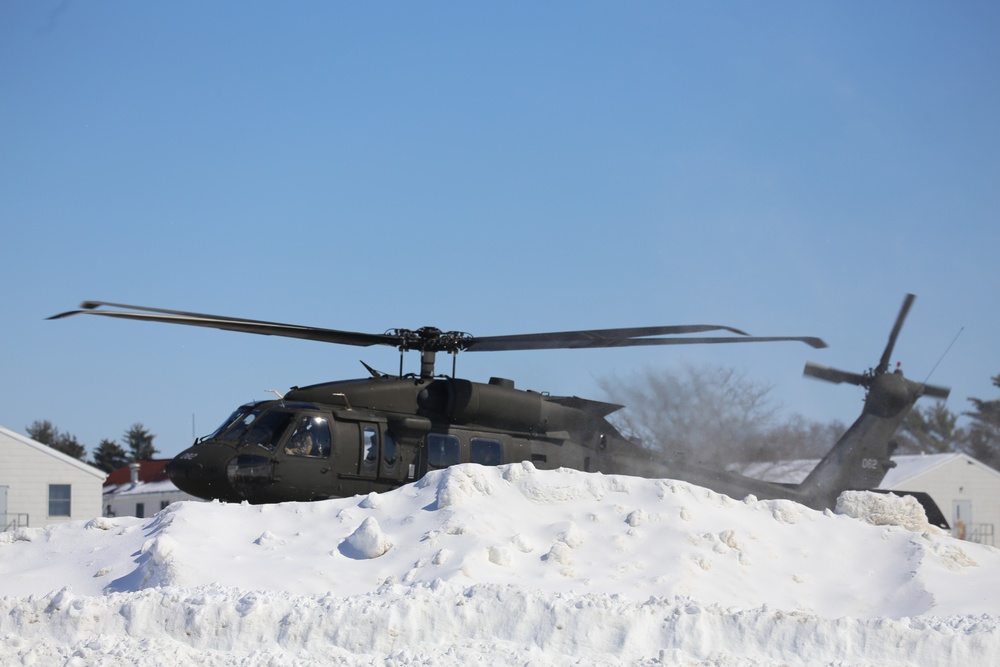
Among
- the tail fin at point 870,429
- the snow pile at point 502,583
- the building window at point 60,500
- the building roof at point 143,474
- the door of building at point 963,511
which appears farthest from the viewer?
the building roof at point 143,474

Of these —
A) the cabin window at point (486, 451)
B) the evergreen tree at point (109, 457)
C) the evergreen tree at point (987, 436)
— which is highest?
the cabin window at point (486, 451)

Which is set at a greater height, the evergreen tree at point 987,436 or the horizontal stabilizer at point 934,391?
the horizontal stabilizer at point 934,391

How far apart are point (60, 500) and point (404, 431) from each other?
2496 centimetres

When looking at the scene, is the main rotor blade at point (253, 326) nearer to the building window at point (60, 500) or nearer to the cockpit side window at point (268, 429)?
the cockpit side window at point (268, 429)

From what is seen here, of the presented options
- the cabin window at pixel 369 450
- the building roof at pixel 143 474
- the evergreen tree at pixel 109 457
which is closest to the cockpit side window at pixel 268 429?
the cabin window at pixel 369 450

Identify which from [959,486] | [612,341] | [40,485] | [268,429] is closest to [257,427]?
[268,429]

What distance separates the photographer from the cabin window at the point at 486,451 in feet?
44.9

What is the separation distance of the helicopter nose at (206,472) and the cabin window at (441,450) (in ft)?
8.10

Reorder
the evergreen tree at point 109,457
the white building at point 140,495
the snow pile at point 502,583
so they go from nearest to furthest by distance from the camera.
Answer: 1. the snow pile at point 502,583
2. the white building at point 140,495
3. the evergreen tree at point 109,457

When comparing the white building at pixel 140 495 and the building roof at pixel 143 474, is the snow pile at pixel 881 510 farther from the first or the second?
the building roof at pixel 143 474

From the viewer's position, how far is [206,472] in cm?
1196

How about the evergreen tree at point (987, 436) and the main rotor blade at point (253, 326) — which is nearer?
the main rotor blade at point (253, 326)

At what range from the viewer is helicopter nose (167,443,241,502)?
11961 mm

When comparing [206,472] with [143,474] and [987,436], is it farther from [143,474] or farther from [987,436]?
[143,474]
